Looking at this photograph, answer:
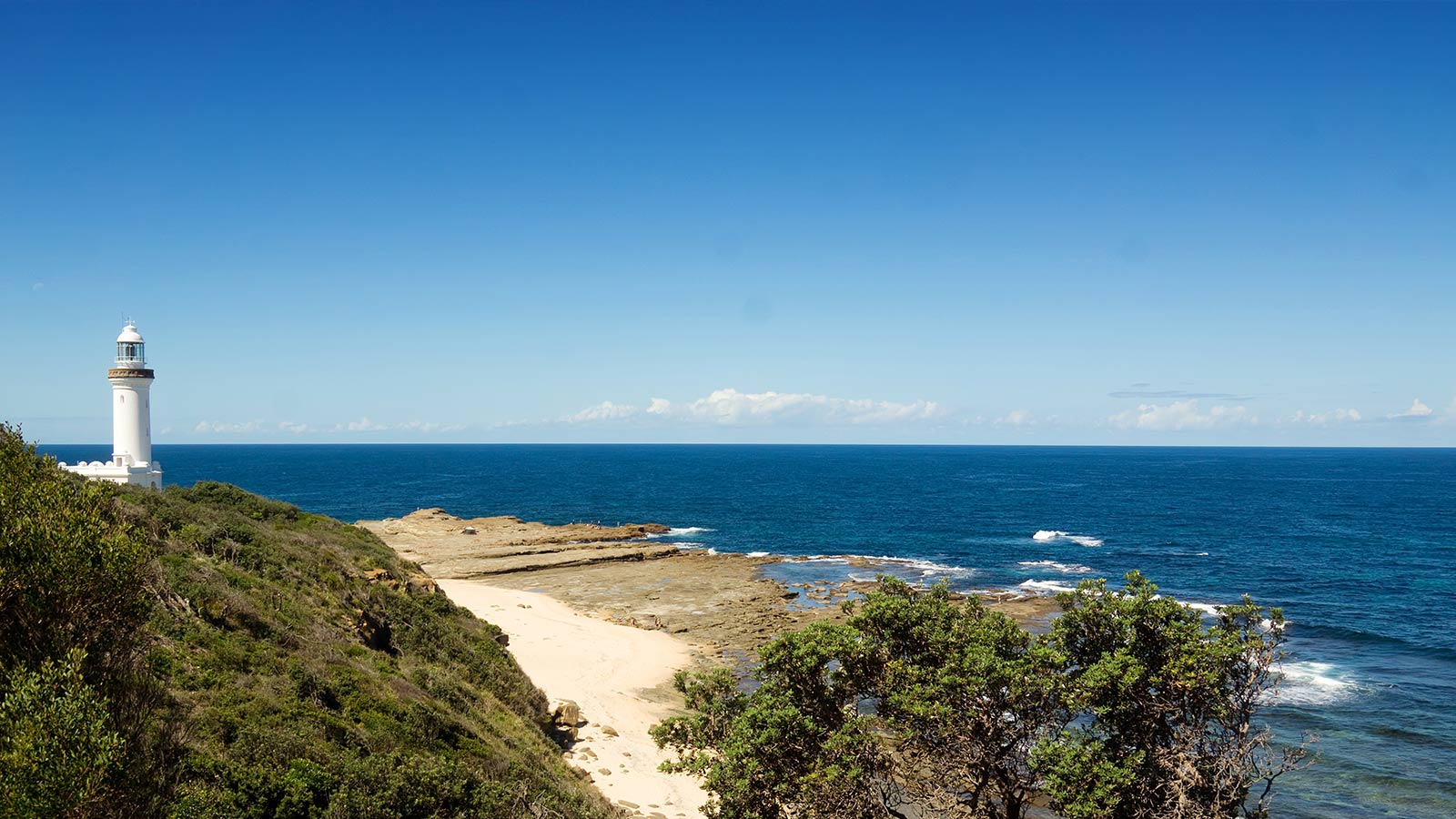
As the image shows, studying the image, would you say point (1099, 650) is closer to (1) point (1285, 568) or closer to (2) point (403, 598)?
(2) point (403, 598)

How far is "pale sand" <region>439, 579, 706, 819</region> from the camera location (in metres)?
24.9

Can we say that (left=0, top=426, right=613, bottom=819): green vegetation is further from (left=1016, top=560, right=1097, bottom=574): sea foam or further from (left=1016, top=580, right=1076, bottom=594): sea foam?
(left=1016, top=560, right=1097, bottom=574): sea foam

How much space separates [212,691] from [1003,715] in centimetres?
1597

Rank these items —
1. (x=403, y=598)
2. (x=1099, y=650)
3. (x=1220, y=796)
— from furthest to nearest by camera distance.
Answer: (x=403, y=598) → (x=1099, y=650) → (x=1220, y=796)

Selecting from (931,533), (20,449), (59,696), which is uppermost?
(20,449)

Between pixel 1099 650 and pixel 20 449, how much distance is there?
68.9ft

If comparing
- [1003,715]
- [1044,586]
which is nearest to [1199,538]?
[1044,586]

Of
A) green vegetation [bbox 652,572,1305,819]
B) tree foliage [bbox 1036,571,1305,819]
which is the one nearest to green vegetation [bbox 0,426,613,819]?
green vegetation [bbox 652,572,1305,819]

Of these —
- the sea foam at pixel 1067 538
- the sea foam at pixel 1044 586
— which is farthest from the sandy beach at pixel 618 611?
the sea foam at pixel 1067 538

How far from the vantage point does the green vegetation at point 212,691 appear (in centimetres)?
1041

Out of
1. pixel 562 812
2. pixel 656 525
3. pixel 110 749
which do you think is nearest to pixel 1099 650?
pixel 562 812

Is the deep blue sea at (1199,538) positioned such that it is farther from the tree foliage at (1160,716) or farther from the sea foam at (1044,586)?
the tree foliage at (1160,716)

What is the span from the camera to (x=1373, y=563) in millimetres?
64750

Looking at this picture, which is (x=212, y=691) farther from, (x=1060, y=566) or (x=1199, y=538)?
(x=1199, y=538)
